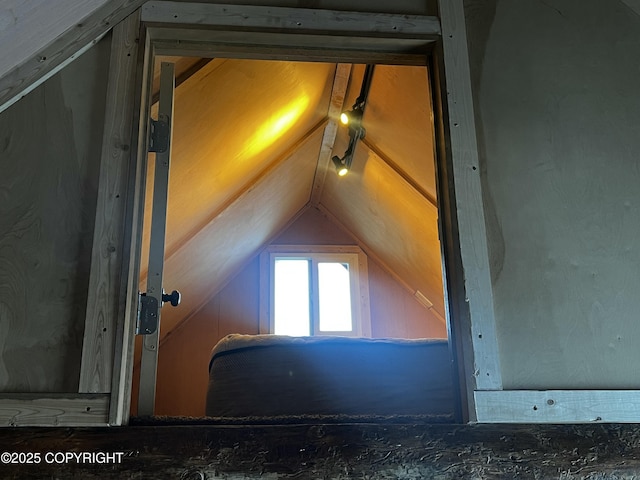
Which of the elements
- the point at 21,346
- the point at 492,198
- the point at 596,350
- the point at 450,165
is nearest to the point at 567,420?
the point at 596,350

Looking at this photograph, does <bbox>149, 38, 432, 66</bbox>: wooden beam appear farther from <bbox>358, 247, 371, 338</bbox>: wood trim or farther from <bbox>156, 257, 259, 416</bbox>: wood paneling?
<bbox>358, 247, 371, 338</bbox>: wood trim

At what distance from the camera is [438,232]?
172 cm

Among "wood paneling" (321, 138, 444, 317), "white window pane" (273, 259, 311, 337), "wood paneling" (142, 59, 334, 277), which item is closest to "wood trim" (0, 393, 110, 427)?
"wood paneling" (142, 59, 334, 277)

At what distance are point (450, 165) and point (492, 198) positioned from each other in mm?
138

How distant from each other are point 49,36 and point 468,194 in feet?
3.72

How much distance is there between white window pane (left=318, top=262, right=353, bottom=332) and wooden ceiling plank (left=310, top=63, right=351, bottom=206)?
1.97 ft

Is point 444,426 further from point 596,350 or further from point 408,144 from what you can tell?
point 408,144

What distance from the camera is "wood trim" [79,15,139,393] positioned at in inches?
53.1

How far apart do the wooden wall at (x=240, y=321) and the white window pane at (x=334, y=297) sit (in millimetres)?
199

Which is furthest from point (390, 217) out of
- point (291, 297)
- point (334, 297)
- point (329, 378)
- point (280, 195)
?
point (329, 378)

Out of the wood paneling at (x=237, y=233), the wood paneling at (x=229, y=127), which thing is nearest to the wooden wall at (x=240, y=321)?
the wood paneling at (x=237, y=233)

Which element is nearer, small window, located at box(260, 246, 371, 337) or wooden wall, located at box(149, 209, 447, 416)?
wooden wall, located at box(149, 209, 447, 416)

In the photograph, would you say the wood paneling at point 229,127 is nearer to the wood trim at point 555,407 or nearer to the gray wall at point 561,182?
the gray wall at point 561,182

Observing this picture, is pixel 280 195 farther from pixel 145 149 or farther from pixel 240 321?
pixel 145 149
